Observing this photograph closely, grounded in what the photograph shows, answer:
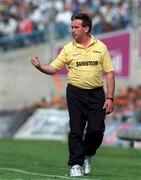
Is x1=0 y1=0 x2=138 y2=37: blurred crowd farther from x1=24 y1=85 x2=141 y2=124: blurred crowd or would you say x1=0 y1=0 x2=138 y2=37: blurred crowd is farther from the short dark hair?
the short dark hair

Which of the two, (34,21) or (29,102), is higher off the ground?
(34,21)

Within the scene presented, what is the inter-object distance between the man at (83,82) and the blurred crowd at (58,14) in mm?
18471

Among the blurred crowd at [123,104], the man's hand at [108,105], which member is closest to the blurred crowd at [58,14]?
the blurred crowd at [123,104]

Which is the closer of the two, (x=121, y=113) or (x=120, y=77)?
(x=121, y=113)

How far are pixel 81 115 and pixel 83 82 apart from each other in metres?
0.46

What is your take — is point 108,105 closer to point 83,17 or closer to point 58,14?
point 83,17

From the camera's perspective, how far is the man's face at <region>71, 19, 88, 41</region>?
12.0 meters

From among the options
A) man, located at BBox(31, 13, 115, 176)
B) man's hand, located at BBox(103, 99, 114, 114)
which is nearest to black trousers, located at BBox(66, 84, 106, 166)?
man, located at BBox(31, 13, 115, 176)

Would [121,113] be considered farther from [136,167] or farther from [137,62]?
[136,167]

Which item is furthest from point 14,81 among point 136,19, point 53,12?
point 136,19

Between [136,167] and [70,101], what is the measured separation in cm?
287

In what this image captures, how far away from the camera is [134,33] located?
31078 millimetres

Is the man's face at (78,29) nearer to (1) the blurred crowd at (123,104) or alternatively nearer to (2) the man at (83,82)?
(2) the man at (83,82)

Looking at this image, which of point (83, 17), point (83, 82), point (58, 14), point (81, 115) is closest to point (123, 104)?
point (58, 14)
